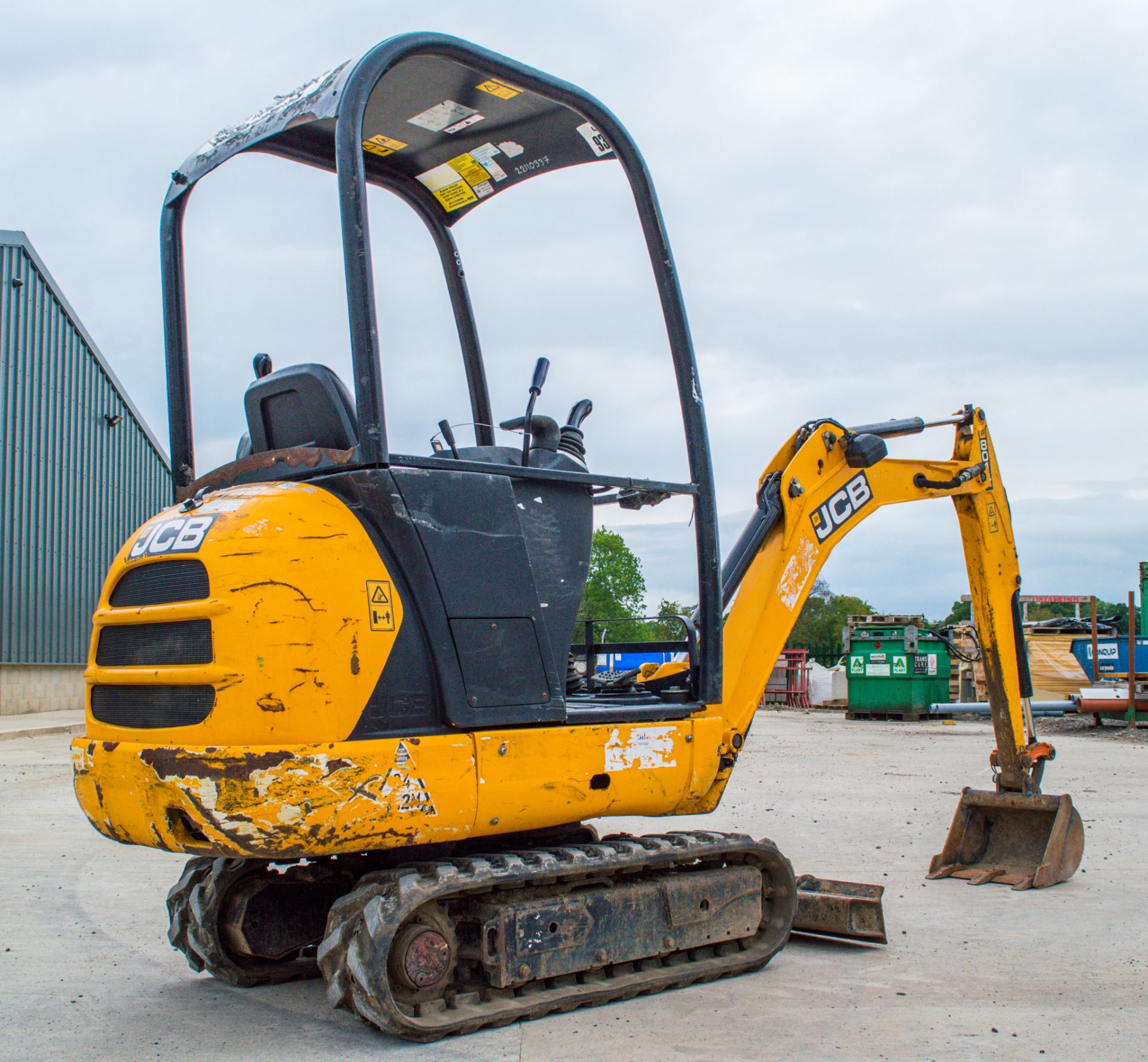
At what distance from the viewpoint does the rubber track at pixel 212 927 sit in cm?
461

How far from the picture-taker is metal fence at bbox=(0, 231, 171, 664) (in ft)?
70.7

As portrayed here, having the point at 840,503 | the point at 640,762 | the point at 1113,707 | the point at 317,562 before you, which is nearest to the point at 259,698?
the point at 317,562

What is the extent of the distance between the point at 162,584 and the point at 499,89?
7.25 feet

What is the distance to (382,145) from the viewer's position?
5.05 metres

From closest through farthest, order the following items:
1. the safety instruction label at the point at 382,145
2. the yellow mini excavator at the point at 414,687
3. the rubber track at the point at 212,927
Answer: the yellow mini excavator at the point at 414,687 → the rubber track at the point at 212,927 → the safety instruction label at the point at 382,145

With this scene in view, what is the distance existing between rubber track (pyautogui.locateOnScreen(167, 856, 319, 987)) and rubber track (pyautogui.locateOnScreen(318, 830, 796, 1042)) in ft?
2.77

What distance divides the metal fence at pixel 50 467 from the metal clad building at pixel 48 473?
2 cm

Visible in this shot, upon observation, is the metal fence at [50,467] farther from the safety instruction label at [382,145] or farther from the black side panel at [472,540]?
the black side panel at [472,540]

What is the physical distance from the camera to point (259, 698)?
363cm

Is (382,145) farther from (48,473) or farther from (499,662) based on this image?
(48,473)

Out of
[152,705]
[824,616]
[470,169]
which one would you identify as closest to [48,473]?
[470,169]

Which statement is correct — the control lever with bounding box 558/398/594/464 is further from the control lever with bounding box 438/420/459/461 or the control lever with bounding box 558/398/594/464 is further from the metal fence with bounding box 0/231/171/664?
the metal fence with bounding box 0/231/171/664

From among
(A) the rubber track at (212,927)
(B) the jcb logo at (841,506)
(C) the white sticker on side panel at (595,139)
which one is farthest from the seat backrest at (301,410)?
(B) the jcb logo at (841,506)

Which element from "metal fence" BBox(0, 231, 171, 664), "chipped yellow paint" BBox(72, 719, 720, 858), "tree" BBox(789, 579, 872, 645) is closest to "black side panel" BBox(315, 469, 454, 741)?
"chipped yellow paint" BBox(72, 719, 720, 858)
